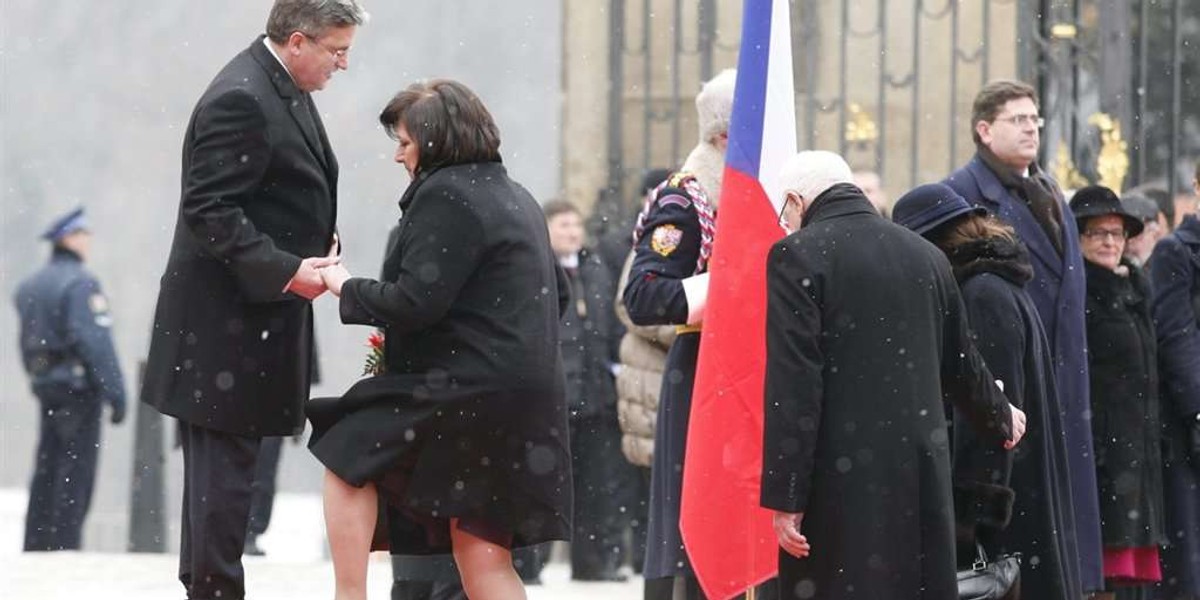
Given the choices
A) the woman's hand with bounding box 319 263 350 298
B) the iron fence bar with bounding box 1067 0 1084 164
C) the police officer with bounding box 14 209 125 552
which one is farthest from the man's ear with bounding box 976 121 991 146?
the police officer with bounding box 14 209 125 552

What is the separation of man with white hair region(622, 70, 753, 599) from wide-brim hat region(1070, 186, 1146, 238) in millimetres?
1533

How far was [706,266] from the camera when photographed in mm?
7727

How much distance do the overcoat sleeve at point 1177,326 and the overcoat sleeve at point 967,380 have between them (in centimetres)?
241

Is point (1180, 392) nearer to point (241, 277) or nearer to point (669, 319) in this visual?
point (669, 319)

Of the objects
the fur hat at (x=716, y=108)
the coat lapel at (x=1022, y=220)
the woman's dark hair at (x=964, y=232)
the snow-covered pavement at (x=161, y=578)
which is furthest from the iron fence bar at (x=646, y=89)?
the woman's dark hair at (x=964, y=232)

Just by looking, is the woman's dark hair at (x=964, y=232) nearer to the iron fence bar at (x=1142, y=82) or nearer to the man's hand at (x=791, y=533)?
the man's hand at (x=791, y=533)

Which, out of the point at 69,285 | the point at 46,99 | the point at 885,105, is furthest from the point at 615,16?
the point at 46,99

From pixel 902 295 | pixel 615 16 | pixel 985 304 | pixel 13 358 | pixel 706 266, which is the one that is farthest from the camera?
pixel 13 358

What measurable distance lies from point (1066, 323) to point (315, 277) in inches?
105

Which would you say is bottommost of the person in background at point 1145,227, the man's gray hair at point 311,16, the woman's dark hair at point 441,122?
the person in background at point 1145,227

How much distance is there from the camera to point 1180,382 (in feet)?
29.4

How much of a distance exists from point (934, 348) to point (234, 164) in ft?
6.11

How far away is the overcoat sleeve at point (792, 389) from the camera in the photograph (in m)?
6.20

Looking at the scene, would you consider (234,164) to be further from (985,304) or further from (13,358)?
(13,358)
